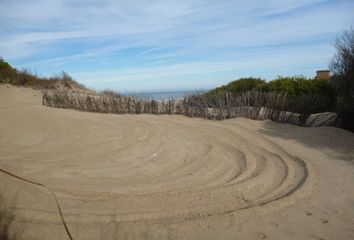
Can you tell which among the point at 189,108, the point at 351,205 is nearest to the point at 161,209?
the point at 351,205

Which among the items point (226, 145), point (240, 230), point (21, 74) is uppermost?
point (21, 74)

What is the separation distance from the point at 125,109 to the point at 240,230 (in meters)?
6.29

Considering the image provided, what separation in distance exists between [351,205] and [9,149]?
4.69 metres

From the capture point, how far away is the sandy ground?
3.67 meters

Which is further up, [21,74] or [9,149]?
[21,74]

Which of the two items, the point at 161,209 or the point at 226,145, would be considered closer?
the point at 161,209

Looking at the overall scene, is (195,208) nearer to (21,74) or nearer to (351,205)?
(351,205)

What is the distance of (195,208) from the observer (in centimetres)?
400

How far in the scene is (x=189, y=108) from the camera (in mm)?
8859

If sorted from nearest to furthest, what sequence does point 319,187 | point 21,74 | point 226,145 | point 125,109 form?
point 319,187
point 226,145
point 125,109
point 21,74

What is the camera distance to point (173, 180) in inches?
188

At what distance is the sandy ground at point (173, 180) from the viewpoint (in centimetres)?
367

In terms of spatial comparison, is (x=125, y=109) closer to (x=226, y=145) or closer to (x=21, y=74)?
(x=226, y=145)

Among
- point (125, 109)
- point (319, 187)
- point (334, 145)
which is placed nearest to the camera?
point (319, 187)
